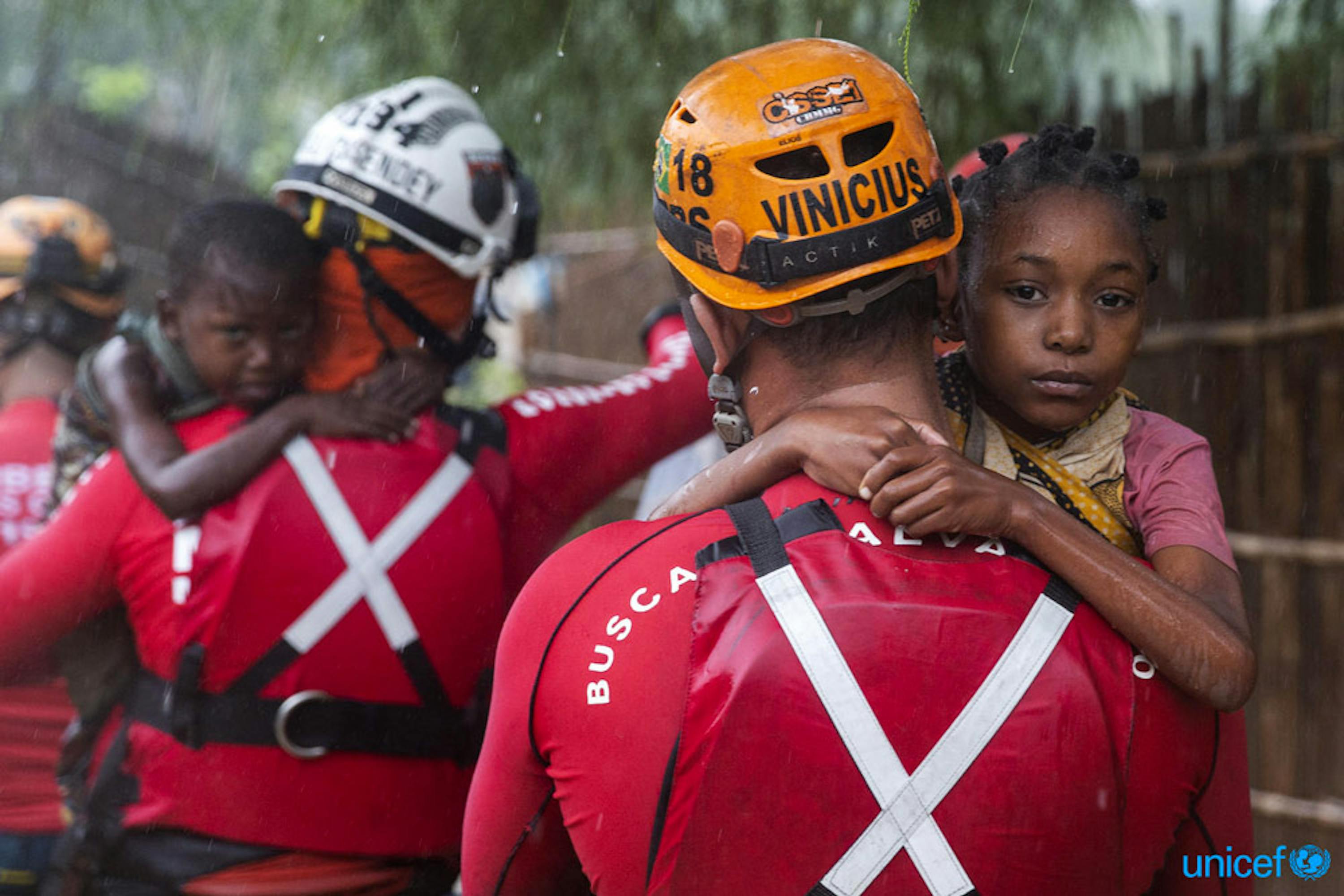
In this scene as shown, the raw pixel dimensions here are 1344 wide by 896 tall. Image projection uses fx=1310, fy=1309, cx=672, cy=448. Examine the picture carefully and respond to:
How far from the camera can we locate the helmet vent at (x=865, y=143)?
1710 millimetres

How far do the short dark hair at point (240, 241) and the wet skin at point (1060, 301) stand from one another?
4.97 ft

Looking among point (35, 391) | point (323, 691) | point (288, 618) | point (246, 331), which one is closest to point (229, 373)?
point (246, 331)

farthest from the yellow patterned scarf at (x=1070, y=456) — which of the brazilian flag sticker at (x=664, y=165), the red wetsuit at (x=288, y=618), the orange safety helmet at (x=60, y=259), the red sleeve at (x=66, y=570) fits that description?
the orange safety helmet at (x=60, y=259)

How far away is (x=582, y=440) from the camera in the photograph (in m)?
2.97

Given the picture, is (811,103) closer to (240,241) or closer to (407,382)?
(407,382)

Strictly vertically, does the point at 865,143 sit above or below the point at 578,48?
above

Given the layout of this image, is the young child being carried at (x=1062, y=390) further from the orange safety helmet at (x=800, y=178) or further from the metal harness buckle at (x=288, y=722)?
the metal harness buckle at (x=288, y=722)

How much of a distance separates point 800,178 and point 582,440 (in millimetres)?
1364

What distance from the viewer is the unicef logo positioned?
446 cm

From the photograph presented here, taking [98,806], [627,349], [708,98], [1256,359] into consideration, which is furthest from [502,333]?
[708,98]

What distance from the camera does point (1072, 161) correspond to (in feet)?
6.78

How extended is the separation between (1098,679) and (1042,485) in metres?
0.48

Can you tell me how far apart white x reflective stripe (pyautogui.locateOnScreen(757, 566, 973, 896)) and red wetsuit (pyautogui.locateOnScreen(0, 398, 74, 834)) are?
266 cm

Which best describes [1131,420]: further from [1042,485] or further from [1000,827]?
[1000,827]
